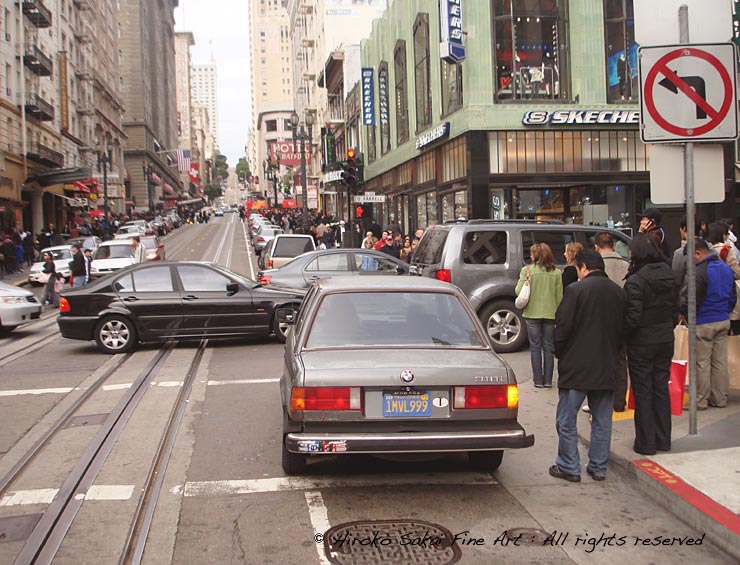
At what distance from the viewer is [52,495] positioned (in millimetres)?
5770

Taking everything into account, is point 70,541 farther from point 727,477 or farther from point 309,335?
point 727,477

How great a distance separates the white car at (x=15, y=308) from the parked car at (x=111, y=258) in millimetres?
8643

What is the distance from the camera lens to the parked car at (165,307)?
40.7 ft

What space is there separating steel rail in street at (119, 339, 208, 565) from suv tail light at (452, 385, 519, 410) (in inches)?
91.5

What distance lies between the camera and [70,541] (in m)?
4.88

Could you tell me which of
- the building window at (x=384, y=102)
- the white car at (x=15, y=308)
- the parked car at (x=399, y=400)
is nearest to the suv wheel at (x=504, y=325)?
the parked car at (x=399, y=400)

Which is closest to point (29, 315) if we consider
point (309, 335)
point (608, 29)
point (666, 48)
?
point (309, 335)

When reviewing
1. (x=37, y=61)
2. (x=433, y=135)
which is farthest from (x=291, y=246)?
(x=37, y=61)

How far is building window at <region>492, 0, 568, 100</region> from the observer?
2545 cm

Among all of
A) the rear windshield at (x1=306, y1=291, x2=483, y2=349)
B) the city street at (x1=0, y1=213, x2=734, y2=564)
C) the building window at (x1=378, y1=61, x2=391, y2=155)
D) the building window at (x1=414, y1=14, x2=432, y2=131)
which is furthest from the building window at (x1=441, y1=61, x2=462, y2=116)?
the rear windshield at (x1=306, y1=291, x2=483, y2=349)

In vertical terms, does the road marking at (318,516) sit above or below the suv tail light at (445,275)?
below

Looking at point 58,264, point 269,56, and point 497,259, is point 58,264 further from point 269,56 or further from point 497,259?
point 269,56

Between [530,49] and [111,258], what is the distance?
53.8 feet

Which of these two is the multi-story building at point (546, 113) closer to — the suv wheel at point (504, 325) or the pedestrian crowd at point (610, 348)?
the suv wheel at point (504, 325)
